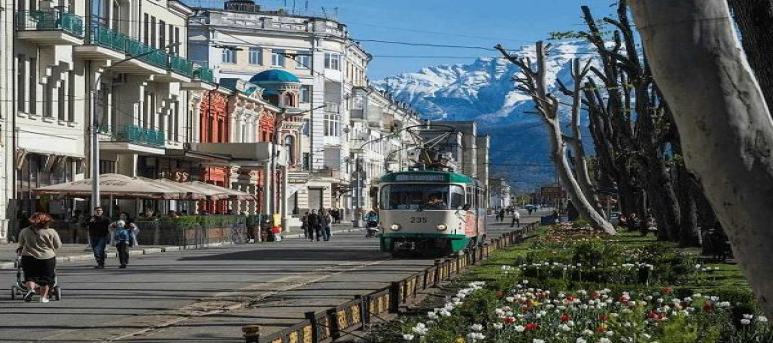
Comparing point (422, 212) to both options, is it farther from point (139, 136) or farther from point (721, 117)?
point (721, 117)

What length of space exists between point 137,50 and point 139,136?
3.68 meters

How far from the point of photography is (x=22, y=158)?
4481cm

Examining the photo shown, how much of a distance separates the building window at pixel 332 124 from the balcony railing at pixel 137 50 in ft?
137

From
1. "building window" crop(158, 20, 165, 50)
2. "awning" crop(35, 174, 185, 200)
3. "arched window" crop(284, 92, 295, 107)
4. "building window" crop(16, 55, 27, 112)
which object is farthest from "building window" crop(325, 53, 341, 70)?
"building window" crop(16, 55, 27, 112)

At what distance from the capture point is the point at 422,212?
35.3 m

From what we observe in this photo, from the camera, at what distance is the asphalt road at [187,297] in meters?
15.5

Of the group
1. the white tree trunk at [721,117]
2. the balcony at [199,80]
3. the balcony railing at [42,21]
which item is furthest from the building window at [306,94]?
the white tree trunk at [721,117]

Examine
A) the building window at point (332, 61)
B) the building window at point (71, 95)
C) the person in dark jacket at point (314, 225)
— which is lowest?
the person in dark jacket at point (314, 225)

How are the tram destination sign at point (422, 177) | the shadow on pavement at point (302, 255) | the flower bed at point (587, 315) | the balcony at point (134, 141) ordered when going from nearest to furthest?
the flower bed at point (587, 315), the tram destination sign at point (422, 177), the shadow on pavement at point (302, 255), the balcony at point (134, 141)

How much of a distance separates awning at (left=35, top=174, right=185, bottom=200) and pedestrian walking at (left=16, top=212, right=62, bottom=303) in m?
23.1

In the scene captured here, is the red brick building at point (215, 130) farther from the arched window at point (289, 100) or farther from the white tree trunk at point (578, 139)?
the white tree trunk at point (578, 139)

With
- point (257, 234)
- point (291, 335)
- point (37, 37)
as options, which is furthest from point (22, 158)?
point (291, 335)

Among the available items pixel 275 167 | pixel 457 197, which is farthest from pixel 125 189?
pixel 275 167

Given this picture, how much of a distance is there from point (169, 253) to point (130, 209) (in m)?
16.7
